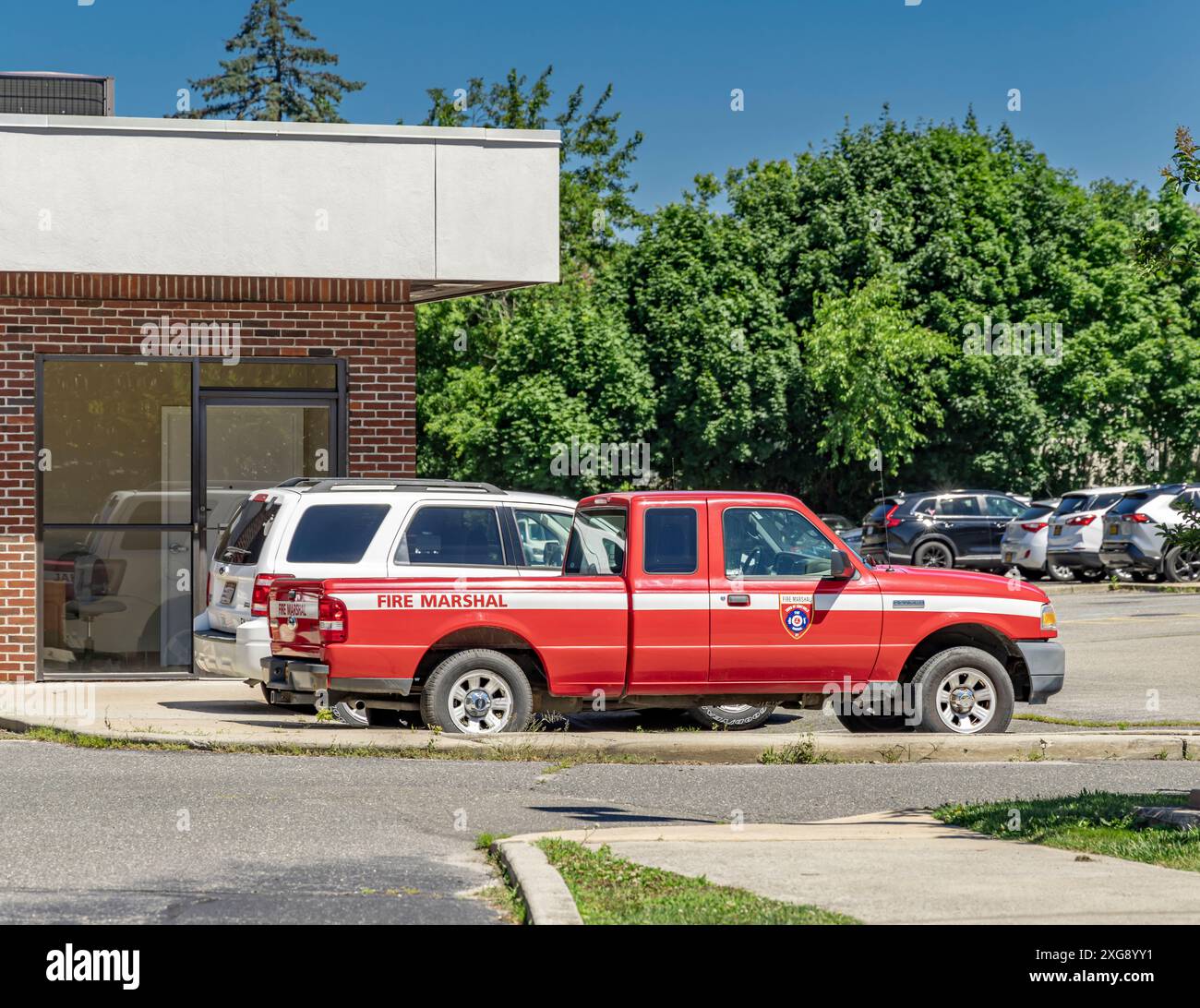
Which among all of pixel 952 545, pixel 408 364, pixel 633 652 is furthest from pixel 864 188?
pixel 633 652

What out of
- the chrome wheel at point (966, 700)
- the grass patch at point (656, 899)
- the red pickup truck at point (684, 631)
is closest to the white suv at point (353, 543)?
the red pickup truck at point (684, 631)

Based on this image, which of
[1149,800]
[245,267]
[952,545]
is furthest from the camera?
[952,545]

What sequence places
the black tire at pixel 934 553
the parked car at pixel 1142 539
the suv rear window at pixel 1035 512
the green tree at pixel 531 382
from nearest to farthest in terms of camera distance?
the parked car at pixel 1142 539 < the suv rear window at pixel 1035 512 < the black tire at pixel 934 553 < the green tree at pixel 531 382

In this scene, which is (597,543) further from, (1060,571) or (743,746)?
(1060,571)

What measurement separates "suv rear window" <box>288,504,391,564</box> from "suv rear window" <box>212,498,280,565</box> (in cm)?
27

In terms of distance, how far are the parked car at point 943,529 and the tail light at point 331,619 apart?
79.4ft

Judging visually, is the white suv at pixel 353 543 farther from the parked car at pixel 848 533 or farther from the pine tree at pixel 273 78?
the pine tree at pixel 273 78

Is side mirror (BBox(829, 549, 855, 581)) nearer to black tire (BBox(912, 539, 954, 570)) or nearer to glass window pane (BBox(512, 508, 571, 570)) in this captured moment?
glass window pane (BBox(512, 508, 571, 570))

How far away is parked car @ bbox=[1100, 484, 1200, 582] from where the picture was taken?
2928 centimetres

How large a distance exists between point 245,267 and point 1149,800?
30.7 feet

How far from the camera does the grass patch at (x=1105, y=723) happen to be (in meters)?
13.3

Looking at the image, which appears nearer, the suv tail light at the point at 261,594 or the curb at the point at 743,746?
the curb at the point at 743,746
